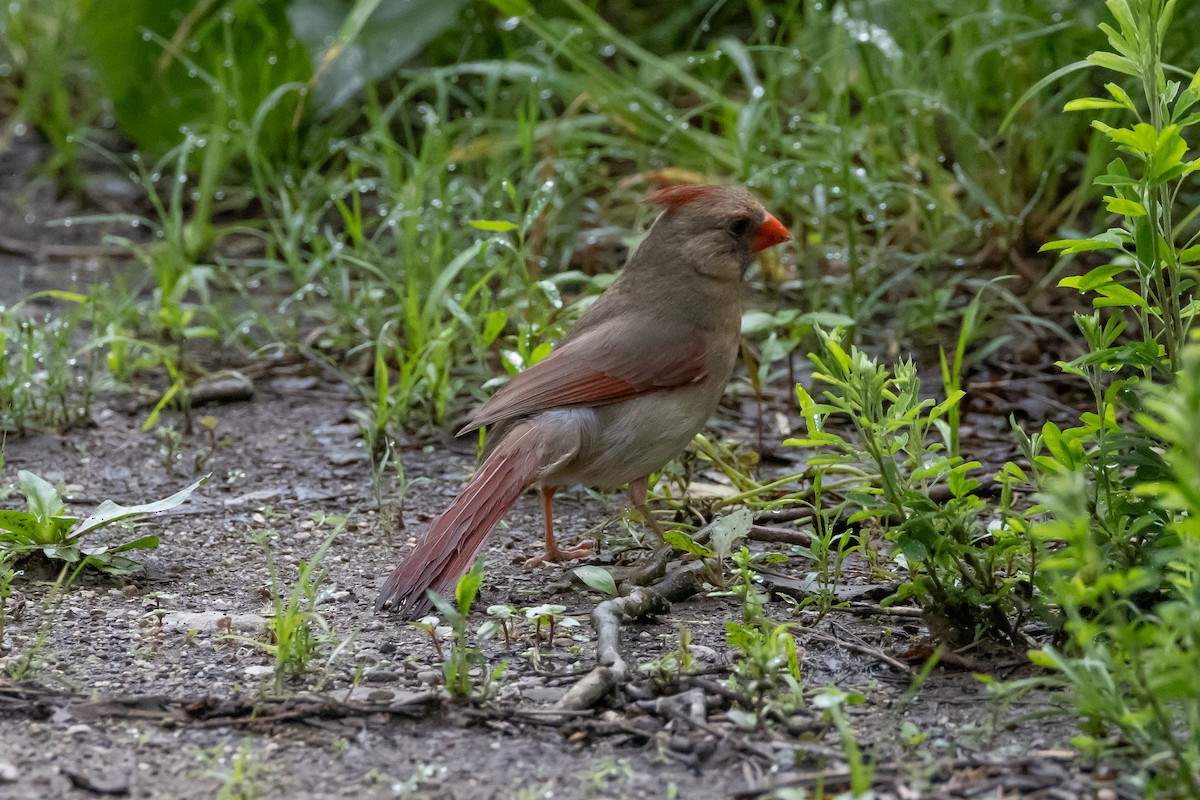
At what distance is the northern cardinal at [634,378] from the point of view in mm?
3246

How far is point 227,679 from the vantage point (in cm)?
259

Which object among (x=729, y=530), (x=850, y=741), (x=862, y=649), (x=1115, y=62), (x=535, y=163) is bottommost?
(x=862, y=649)

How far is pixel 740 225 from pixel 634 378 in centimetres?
62

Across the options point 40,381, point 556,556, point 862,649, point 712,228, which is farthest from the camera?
point 40,381

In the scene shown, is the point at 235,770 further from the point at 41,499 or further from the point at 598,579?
the point at 41,499

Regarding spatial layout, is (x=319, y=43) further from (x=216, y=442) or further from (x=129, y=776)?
(x=129, y=776)

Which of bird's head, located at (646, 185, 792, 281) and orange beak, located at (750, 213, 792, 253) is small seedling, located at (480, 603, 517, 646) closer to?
bird's head, located at (646, 185, 792, 281)

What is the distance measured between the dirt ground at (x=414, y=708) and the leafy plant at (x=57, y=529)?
62 millimetres

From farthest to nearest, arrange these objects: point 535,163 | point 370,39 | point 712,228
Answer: point 370,39 → point 535,163 → point 712,228

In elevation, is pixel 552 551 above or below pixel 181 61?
below

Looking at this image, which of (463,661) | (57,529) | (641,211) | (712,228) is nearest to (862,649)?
(463,661)

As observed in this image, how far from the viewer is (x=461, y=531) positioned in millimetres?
2979

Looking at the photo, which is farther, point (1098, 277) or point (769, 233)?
point (769, 233)

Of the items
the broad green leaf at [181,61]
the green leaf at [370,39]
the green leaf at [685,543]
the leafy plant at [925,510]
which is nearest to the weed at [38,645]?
the green leaf at [685,543]
